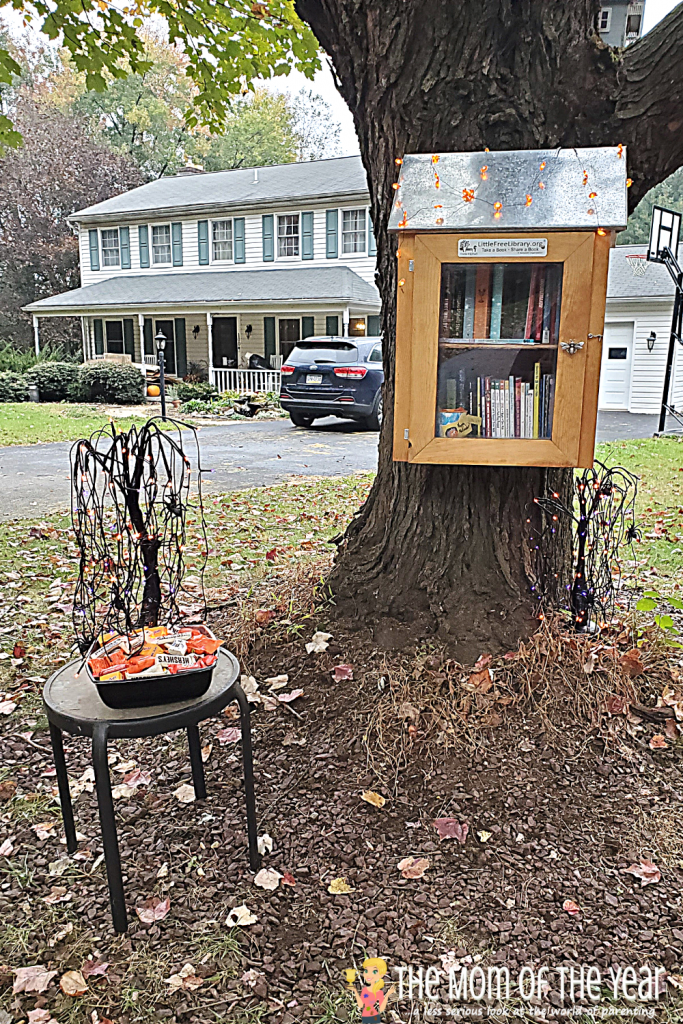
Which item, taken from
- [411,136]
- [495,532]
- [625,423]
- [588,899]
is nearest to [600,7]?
[411,136]

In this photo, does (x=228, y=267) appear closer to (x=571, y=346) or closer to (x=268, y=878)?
(x=571, y=346)

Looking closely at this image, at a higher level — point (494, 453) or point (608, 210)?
point (608, 210)

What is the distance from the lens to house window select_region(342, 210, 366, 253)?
774 inches

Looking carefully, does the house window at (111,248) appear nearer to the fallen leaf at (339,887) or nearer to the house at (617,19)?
the house at (617,19)

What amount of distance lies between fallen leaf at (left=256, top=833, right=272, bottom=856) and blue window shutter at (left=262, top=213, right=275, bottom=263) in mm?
20507

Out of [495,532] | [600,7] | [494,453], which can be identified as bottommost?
[495,532]

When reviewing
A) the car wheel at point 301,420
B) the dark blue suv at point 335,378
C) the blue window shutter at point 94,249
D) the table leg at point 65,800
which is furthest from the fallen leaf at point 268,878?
the blue window shutter at point 94,249

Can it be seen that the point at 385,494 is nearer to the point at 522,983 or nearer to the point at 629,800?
the point at 629,800

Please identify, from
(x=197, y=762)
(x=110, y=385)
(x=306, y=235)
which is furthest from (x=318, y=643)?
(x=306, y=235)

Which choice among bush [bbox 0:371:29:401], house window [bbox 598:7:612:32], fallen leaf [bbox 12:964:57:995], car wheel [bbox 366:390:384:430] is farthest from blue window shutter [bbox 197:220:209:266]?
fallen leaf [bbox 12:964:57:995]

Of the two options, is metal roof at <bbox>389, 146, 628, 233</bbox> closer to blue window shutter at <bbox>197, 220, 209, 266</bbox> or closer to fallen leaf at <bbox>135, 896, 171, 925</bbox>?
fallen leaf at <bbox>135, 896, 171, 925</bbox>

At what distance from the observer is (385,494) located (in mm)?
3359

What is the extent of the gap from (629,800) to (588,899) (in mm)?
492

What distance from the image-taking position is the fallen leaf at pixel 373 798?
2619mm
